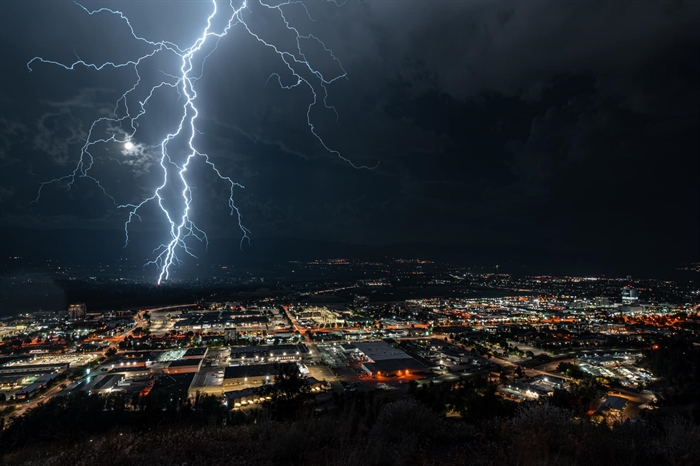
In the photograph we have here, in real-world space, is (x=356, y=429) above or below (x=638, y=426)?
below

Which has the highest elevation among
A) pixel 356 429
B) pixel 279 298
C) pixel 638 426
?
pixel 638 426

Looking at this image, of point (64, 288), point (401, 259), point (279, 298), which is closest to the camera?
point (64, 288)

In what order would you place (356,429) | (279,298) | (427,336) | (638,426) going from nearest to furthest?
(638,426) → (356,429) → (427,336) → (279,298)

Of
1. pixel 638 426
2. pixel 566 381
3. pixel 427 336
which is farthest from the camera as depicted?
pixel 427 336

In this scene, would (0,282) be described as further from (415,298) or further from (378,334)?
(415,298)

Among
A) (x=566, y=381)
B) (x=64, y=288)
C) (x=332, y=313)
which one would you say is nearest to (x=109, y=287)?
(x=64, y=288)

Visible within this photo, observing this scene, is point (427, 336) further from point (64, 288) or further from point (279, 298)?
point (64, 288)

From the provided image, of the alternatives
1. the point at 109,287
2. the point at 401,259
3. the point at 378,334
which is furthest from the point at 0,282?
the point at 401,259

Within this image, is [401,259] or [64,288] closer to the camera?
[64,288]

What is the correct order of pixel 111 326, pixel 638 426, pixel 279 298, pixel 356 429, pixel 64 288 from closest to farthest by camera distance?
pixel 638 426, pixel 356 429, pixel 111 326, pixel 64 288, pixel 279 298
